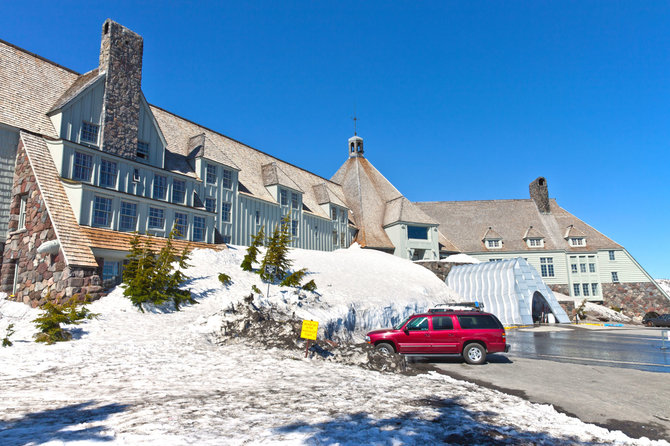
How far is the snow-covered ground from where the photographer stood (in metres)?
5.53

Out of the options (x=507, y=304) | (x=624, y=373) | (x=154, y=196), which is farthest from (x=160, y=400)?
(x=507, y=304)

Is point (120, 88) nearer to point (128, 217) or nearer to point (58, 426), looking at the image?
point (128, 217)

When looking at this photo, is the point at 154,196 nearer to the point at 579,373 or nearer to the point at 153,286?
the point at 153,286

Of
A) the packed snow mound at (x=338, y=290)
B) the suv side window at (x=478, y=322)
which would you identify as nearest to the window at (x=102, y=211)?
the packed snow mound at (x=338, y=290)

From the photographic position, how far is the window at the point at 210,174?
91.2 ft

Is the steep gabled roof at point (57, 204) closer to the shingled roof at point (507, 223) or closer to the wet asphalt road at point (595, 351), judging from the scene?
the wet asphalt road at point (595, 351)

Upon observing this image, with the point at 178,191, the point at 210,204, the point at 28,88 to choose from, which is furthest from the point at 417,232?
the point at 28,88

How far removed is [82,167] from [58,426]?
1712 cm

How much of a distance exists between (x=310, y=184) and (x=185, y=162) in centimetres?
1672

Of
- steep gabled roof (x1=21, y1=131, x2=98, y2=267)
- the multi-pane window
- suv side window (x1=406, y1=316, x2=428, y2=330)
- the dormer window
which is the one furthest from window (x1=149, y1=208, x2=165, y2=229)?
the dormer window

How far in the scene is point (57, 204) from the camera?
57.5 ft

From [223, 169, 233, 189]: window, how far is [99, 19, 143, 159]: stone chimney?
6.83m

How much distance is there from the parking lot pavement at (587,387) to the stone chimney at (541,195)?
47591 millimetres

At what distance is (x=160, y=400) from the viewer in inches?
274
